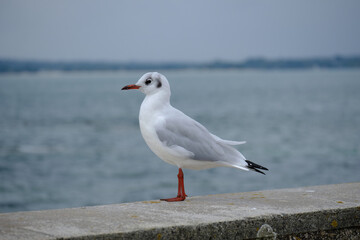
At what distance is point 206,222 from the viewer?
3566 millimetres

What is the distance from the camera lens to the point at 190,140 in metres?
4.57

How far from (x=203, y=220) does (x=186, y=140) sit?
105cm

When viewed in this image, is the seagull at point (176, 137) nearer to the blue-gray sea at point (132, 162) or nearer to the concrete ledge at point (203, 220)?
the concrete ledge at point (203, 220)

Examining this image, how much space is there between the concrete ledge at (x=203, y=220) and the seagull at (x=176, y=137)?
0.36 metres

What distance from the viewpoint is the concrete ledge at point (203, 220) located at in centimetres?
338

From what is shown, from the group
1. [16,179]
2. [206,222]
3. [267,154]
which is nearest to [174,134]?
[206,222]

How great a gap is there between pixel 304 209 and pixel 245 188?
A: 1707cm

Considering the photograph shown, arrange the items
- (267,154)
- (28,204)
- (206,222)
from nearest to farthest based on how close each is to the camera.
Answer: (206,222) < (28,204) < (267,154)

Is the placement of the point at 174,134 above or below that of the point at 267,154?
above

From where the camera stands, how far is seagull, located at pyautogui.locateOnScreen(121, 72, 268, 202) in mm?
4516

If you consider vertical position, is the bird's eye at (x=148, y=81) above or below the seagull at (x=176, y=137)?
above

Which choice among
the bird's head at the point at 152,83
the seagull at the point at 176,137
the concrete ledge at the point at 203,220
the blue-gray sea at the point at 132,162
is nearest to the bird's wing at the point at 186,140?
the seagull at the point at 176,137

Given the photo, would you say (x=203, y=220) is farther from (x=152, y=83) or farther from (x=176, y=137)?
(x=152, y=83)

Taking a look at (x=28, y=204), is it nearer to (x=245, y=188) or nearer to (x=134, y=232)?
(x=245, y=188)
